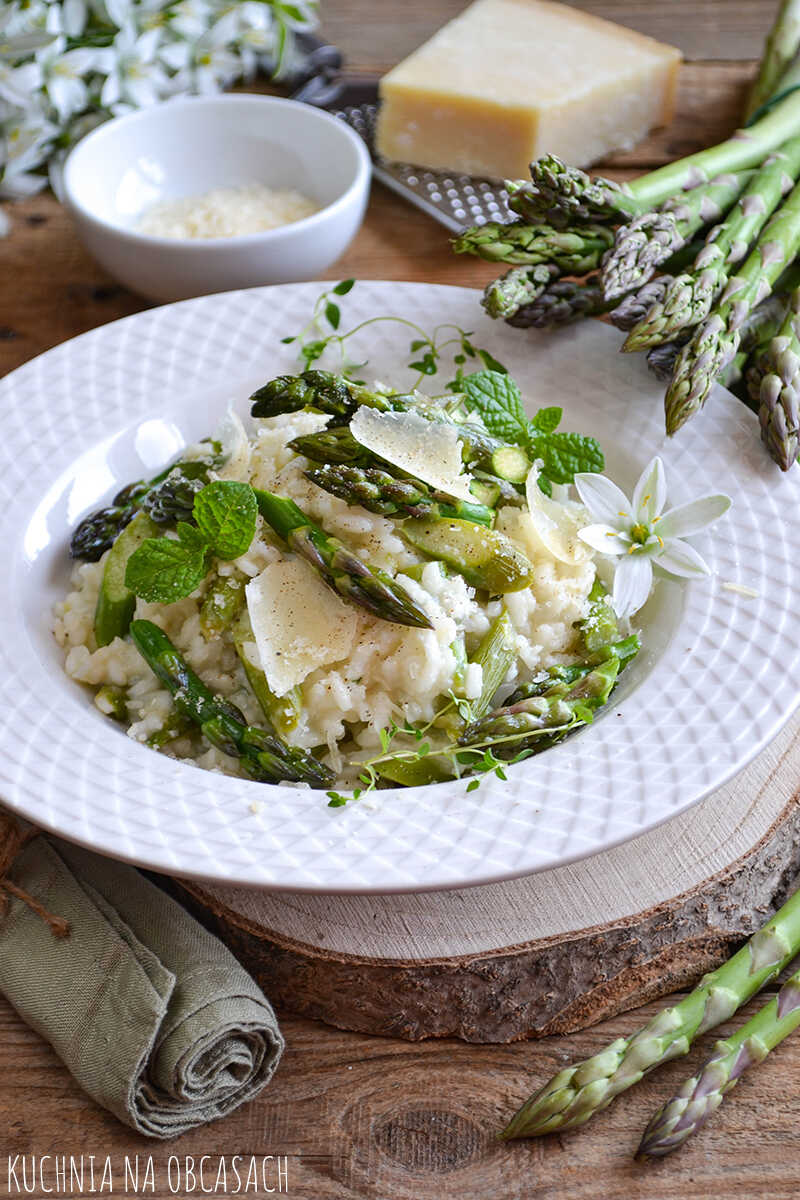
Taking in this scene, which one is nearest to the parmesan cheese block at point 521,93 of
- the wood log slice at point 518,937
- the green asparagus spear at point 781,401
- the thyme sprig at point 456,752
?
the green asparagus spear at point 781,401

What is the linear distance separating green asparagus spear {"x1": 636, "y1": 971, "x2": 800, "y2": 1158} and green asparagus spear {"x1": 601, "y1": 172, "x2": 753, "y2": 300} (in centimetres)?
209

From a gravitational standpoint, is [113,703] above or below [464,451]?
below

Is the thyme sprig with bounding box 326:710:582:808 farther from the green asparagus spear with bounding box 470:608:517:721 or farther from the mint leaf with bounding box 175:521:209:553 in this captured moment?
the mint leaf with bounding box 175:521:209:553

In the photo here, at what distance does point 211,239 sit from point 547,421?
1.69m

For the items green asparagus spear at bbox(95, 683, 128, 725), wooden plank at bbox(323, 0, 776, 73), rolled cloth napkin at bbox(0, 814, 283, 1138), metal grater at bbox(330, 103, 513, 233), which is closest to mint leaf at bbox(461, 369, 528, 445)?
green asparagus spear at bbox(95, 683, 128, 725)

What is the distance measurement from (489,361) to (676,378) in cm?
65

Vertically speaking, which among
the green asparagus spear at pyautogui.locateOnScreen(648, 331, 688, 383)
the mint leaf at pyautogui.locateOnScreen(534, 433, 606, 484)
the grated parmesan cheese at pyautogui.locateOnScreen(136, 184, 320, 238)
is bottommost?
the grated parmesan cheese at pyautogui.locateOnScreen(136, 184, 320, 238)

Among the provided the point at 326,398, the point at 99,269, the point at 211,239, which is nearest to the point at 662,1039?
the point at 326,398

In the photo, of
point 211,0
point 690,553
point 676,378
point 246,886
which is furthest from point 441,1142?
point 211,0

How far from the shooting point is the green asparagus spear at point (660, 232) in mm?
3682

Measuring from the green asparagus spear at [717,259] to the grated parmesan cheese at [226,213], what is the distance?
1.78 meters

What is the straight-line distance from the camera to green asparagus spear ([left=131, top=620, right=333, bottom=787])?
2.92 m

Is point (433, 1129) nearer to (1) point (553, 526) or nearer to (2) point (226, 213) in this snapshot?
(1) point (553, 526)

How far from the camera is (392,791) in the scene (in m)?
2.78
